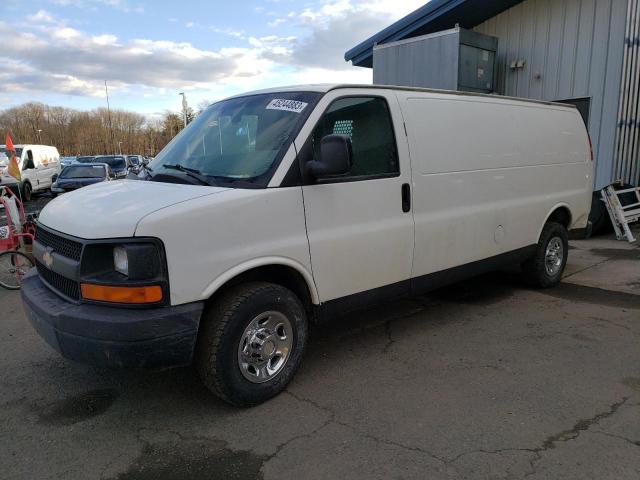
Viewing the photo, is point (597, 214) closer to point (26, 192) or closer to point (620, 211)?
point (620, 211)

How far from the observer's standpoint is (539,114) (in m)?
5.68

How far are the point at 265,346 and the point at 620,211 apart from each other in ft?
24.5

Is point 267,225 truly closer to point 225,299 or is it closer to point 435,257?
point 225,299

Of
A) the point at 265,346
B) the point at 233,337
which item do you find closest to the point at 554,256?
the point at 265,346

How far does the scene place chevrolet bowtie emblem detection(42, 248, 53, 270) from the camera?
3364 millimetres

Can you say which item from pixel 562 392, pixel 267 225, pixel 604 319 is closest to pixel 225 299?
pixel 267 225

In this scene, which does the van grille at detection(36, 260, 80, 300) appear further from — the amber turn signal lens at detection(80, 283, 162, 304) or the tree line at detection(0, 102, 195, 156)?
the tree line at detection(0, 102, 195, 156)

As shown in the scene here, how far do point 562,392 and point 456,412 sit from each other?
84cm

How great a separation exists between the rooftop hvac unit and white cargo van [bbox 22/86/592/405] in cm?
470

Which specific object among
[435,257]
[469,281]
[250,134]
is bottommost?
[469,281]

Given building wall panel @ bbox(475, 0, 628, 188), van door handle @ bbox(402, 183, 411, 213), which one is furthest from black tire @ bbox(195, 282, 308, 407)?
building wall panel @ bbox(475, 0, 628, 188)

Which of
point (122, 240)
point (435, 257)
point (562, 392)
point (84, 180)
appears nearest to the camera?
point (122, 240)

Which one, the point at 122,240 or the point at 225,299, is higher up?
the point at 122,240

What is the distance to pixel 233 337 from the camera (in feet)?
10.5
